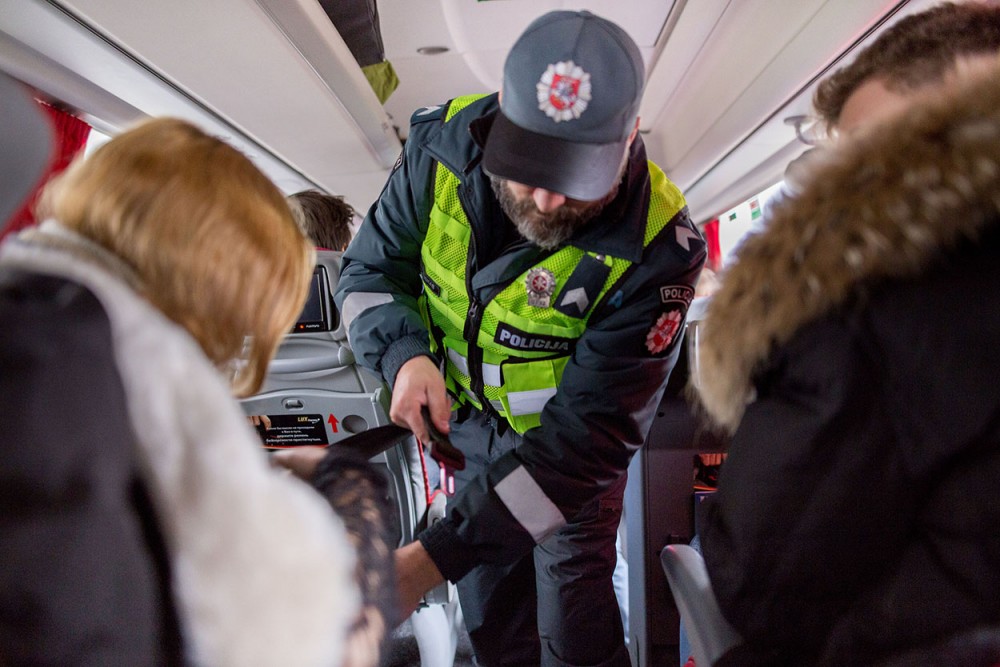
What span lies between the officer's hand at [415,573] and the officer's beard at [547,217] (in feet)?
Result: 2.72

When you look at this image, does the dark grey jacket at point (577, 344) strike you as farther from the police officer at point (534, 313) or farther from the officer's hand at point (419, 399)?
the officer's hand at point (419, 399)

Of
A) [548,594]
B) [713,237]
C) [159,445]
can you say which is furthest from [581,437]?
[713,237]

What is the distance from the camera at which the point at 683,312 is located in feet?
5.17

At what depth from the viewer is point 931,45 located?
0.98 metres

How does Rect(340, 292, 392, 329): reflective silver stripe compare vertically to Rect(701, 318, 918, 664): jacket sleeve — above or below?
above

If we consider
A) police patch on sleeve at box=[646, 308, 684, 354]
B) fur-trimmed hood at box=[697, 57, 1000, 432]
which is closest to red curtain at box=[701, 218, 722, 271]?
police patch on sleeve at box=[646, 308, 684, 354]

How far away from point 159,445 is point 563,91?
112cm

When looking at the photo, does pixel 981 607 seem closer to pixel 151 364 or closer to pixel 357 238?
pixel 151 364

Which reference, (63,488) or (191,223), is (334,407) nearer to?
(191,223)

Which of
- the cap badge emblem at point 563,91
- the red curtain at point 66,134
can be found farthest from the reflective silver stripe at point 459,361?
the red curtain at point 66,134

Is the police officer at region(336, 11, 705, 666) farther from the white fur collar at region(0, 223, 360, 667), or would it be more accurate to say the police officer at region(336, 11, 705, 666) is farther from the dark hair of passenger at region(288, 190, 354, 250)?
the dark hair of passenger at region(288, 190, 354, 250)

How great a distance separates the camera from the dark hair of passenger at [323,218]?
2600 mm

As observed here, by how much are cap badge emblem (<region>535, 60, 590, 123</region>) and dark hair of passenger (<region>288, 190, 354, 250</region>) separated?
1.53 meters

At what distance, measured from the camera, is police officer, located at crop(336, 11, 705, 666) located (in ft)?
4.44
